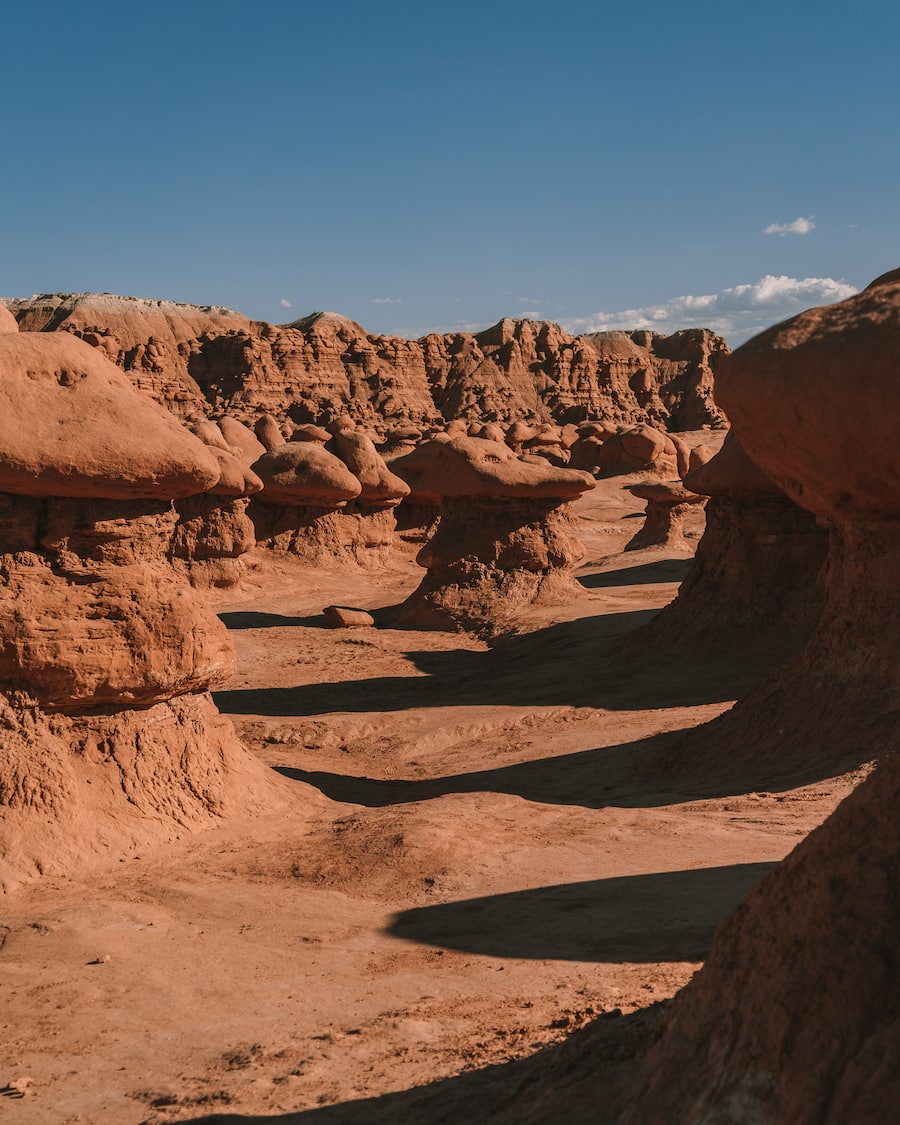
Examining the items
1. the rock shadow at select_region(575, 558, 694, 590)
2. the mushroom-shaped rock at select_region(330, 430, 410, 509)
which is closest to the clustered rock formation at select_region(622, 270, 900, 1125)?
the rock shadow at select_region(575, 558, 694, 590)

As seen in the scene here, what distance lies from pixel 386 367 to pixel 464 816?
45188 mm

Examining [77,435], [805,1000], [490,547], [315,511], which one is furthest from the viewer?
[315,511]

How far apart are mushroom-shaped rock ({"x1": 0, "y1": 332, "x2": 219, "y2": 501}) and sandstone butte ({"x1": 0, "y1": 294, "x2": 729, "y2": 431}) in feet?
120

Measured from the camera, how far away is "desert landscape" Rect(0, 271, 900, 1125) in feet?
7.83

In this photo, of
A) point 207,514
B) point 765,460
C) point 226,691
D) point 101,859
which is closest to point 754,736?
point 765,460

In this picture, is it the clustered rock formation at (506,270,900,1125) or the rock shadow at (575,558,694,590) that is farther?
the rock shadow at (575,558,694,590)

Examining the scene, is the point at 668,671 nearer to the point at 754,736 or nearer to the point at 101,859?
the point at 754,736

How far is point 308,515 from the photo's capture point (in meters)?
17.8

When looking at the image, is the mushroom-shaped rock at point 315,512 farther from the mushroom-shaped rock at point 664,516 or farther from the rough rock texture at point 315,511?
the mushroom-shaped rock at point 664,516

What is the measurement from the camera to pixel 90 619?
5539mm

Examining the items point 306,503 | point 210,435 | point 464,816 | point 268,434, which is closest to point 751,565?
point 464,816

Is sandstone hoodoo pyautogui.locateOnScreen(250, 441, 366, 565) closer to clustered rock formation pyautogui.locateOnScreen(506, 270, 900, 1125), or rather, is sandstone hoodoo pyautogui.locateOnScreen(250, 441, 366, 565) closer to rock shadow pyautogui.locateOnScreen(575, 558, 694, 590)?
rock shadow pyautogui.locateOnScreen(575, 558, 694, 590)

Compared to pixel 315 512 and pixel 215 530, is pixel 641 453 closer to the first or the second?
pixel 315 512

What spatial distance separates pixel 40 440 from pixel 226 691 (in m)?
5.81
